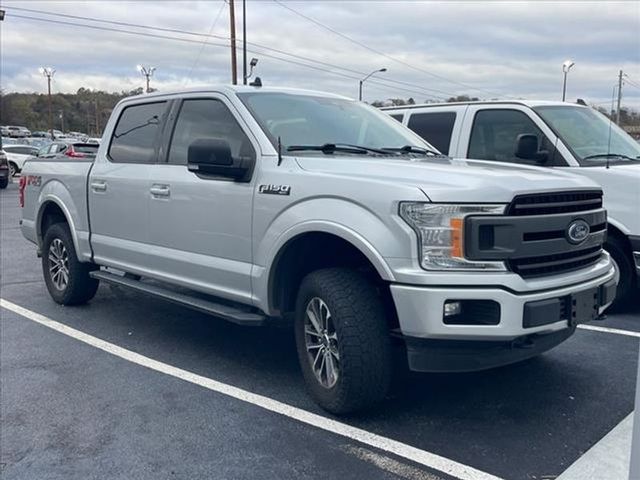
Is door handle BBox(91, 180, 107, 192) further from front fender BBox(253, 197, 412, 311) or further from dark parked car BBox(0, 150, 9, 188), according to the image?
dark parked car BBox(0, 150, 9, 188)

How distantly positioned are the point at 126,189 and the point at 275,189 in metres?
1.87

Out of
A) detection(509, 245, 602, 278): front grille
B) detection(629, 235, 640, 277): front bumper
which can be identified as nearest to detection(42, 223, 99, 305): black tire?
detection(509, 245, 602, 278): front grille

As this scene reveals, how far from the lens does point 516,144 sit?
6234 mm

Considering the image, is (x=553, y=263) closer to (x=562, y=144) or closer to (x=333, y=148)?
(x=333, y=148)

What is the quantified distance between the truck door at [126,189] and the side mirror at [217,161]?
1.10 m

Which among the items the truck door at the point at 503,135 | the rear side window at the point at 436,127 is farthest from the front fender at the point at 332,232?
the rear side window at the point at 436,127

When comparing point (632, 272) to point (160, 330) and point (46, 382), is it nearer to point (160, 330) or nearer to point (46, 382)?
point (160, 330)

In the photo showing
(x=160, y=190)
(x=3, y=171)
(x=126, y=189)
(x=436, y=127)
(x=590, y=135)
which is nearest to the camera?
(x=160, y=190)

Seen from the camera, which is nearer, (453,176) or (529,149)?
(453,176)

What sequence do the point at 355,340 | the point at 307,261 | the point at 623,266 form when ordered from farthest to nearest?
the point at 623,266 < the point at 307,261 < the point at 355,340

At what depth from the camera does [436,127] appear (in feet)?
23.5

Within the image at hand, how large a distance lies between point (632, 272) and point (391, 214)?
356 cm

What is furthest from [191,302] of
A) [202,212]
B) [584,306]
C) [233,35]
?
[233,35]

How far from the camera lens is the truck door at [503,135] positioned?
6133 millimetres
